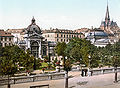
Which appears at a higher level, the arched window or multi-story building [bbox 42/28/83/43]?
multi-story building [bbox 42/28/83/43]

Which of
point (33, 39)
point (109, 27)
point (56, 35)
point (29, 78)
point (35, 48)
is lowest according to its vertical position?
point (29, 78)

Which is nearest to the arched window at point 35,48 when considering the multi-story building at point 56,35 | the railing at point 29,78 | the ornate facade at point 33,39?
the ornate facade at point 33,39

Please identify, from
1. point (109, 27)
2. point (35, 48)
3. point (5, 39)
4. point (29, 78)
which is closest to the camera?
point (29, 78)

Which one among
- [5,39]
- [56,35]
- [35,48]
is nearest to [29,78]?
[35,48]

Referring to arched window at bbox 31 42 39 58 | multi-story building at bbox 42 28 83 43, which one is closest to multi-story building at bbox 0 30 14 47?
arched window at bbox 31 42 39 58

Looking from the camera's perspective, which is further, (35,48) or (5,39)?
(5,39)

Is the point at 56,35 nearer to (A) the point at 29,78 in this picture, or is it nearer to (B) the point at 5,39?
(B) the point at 5,39

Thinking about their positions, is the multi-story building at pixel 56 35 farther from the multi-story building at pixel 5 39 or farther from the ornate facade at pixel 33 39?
the ornate facade at pixel 33 39

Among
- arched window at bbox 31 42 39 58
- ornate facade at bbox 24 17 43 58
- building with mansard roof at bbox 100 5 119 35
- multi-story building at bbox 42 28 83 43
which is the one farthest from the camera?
building with mansard roof at bbox 100 5 119 35

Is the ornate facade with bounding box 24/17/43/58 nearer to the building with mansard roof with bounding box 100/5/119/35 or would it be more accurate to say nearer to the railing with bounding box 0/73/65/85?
the railing with bounding box 0/73/65/85

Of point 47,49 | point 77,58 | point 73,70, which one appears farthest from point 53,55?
point 73,70

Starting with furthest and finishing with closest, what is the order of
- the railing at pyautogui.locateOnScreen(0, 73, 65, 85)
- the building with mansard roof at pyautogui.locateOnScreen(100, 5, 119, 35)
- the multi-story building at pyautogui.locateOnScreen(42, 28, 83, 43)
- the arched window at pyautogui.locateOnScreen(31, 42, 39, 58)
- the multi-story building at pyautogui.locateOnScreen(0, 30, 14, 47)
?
the building with mansard roof at pyautogui.locateOnScreen(100, 5, 119, 35) → the multi-story building at pyautogui.locateOnScreen(42, 28, 83, 43) → the multi-story building at pyautogui.locateOnScreen(0, 30, 14, 47) → the arched window at pyautogui.locateOnScreen(31, 42, 39, 58) → the railing at pyautogui.locateOnScreen(0, 73, 65, 85)

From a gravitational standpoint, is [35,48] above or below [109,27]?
below

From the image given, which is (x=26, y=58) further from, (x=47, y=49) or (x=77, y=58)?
(x=47, y=49)
